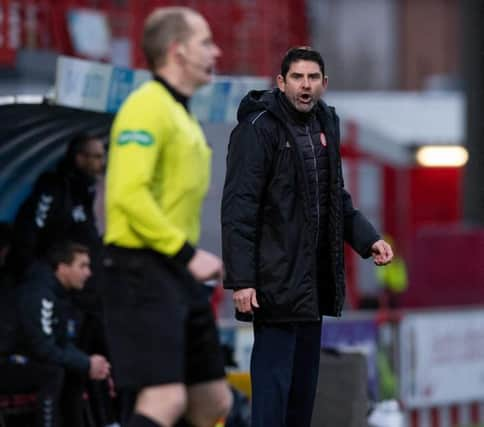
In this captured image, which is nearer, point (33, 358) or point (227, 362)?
point (33, 358)

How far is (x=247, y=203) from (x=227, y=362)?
354 cm

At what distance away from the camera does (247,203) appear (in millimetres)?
6098

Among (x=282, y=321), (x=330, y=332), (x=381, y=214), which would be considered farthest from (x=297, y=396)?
(x=381, y=214)

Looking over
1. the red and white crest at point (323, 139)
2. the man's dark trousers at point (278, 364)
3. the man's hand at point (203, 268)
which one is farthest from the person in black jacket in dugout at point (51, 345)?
the man's hand at point (203, 268)

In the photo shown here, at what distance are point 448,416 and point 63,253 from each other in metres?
5.85

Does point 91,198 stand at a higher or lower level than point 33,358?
higher

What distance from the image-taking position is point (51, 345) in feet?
28.5

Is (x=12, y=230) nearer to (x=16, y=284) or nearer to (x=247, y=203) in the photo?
(x=16, y=284)

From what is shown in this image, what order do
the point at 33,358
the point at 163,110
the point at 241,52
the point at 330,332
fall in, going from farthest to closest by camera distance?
the point at 241,52, the point at 330,332, the point at 33,358, the point at 163,110

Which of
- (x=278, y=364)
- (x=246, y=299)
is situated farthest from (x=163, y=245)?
(x=278, y=364)

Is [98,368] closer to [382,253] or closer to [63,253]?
[63,253]

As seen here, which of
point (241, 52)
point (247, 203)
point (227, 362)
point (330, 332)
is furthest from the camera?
point (241, 52)

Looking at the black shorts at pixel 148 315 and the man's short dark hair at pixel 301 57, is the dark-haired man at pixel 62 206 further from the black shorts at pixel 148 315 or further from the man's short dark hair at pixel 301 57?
the black shorts at pixel 148 315

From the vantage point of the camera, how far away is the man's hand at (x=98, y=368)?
866 centimetres
